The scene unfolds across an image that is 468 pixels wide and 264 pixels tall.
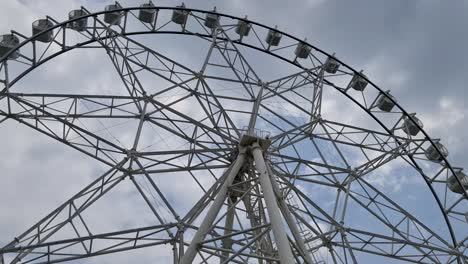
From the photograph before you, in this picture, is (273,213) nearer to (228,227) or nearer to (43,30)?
(228,227)

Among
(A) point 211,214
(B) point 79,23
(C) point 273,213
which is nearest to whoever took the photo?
(C) point 273,213

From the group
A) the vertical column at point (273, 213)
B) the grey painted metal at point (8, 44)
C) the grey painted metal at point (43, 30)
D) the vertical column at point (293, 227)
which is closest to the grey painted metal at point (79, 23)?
the grey painted metal at point (43, 30)

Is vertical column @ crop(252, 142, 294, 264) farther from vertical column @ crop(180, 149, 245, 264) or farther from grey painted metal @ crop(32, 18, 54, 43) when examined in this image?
grey painted metal @ crop(32, 18, 54, 43)

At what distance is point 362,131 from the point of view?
933 inches

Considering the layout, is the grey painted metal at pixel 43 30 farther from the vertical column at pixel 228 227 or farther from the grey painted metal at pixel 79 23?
the vertical column at pixel 228 227

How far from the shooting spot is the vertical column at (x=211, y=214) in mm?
14492

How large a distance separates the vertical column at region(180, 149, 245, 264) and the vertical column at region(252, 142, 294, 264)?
24.8 inches

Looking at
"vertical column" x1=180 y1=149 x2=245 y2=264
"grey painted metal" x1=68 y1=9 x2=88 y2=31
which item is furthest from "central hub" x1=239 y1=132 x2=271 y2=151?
"grey painted metal" x1=68 y1=9 x2=88 y2=31

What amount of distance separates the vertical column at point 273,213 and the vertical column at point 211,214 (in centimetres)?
63

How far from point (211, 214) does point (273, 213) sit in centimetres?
200

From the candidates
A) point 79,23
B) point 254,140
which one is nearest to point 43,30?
point 79,23

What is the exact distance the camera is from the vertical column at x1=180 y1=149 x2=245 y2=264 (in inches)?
571

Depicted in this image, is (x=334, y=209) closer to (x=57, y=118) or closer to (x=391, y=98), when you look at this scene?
(x=391, y=98)

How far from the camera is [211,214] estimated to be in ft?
51.4
